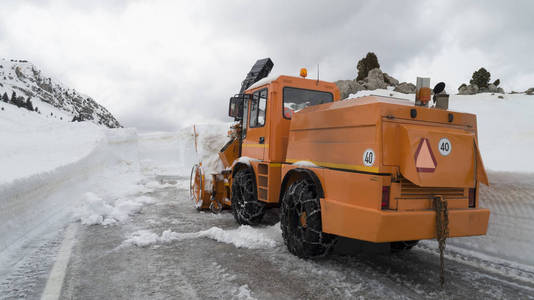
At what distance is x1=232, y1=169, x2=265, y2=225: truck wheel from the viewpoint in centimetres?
598

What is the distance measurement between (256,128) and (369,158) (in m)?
2.87

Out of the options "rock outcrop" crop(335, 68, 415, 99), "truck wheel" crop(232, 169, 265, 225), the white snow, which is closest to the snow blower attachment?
the white snow

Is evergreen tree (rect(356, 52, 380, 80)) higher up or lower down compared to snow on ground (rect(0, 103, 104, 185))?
higher up

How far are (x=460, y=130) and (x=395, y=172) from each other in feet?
3.47

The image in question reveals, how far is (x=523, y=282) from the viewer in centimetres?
378

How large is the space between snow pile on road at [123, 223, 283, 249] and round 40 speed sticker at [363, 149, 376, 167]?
2133 mm

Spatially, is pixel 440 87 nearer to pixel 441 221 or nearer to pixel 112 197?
pixel 441 221

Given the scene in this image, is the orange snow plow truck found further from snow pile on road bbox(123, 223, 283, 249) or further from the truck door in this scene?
the truck door

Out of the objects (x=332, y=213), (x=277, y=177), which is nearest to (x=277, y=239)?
(x=277, y=177)

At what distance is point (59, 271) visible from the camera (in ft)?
12.7

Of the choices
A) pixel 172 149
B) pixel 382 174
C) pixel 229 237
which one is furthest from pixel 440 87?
pixel 172 149

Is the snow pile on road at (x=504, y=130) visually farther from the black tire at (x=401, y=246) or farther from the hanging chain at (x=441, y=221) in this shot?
the hanging chain at (x=441, y=221)

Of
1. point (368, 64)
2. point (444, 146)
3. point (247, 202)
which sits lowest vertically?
point (247, 202)

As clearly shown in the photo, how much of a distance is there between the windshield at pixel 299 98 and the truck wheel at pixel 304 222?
1.50 m
